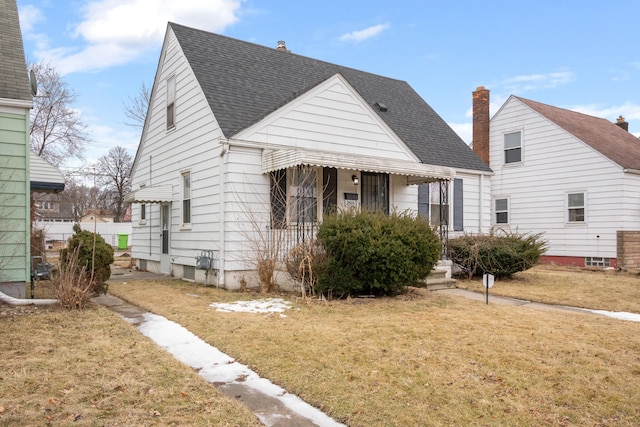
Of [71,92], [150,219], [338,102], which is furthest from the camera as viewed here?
[71,92]

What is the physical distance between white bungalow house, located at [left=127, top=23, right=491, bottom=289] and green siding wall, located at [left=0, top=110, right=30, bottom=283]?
3678 millimetres

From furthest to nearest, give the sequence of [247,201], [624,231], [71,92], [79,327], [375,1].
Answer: [71,92] → [624,231] → [375,1] → [247,201] → [79,327]

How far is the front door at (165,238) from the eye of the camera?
1320 cm

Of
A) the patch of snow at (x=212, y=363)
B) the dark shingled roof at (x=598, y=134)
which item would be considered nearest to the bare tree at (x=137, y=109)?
the dark shingled roof at (x=598, y=134)

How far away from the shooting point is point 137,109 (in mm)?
28094

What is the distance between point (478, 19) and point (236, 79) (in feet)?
23.7

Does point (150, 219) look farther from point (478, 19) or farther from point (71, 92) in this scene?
point (71, 92)

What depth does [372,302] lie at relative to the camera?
8.50 m

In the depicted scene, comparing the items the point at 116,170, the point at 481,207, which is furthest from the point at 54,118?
the point at 481,207

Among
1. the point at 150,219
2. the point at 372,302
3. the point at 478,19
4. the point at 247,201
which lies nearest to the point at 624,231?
the point at 478,19

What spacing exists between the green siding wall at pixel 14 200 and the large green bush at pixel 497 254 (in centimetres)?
971

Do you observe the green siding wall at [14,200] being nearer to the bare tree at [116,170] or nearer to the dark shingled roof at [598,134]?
the dark shingled roof at [598,134]

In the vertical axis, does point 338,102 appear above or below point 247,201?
above

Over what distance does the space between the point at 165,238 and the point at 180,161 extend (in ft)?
8.13
